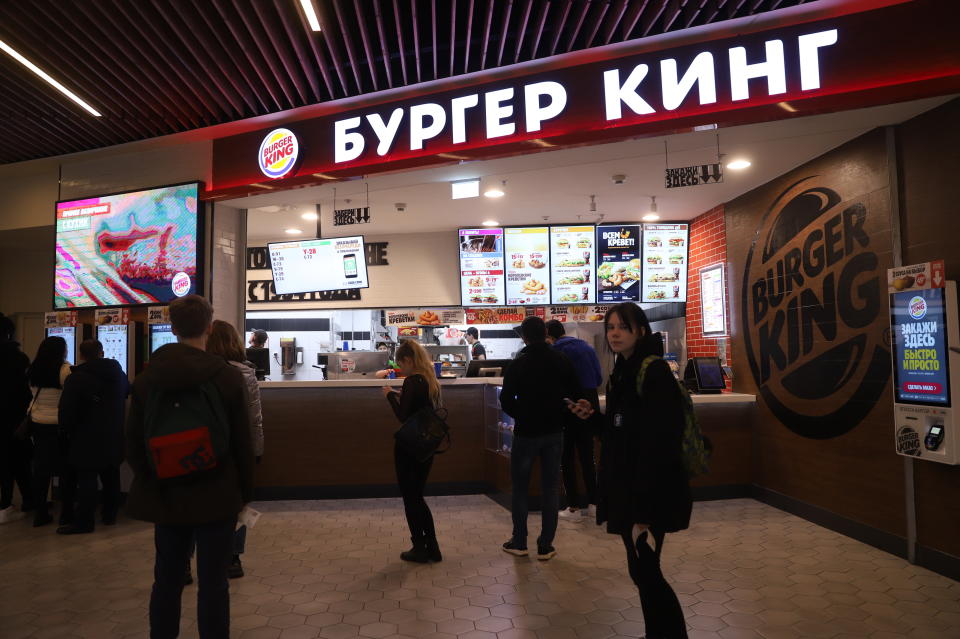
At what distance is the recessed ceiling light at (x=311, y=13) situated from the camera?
3773mm

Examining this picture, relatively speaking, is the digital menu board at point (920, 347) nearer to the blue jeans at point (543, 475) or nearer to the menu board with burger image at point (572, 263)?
the blue jeans at point (543, 475)

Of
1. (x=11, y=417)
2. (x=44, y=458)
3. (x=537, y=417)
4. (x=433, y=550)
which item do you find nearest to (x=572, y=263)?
(x=537, y=417)

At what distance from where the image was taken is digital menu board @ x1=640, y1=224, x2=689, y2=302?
7629mm

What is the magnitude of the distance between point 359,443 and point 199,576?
370 centimetres

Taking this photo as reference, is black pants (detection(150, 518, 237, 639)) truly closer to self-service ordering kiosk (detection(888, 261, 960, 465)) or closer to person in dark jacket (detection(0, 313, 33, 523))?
person in dark jacket (detection(0, 313, 33, 523))

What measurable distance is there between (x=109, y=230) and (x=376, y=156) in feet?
10.6

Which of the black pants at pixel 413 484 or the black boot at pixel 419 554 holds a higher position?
the black pants at pixel 413 484

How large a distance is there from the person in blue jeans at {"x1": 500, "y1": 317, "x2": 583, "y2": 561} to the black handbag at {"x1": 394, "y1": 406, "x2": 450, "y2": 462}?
21.2 inches

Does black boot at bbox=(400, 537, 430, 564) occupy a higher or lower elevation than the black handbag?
lower

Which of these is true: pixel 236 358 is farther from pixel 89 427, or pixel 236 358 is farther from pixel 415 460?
pixel 89 427

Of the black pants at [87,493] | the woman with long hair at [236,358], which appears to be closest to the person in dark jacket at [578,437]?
the woman with long hair at [236,358]

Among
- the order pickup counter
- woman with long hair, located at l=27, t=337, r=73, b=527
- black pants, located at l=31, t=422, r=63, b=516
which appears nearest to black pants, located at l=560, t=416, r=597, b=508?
the order pickup counter

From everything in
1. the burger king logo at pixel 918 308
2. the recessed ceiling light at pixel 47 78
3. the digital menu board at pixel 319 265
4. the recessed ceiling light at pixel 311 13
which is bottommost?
the burger king logo at pixel 918 308

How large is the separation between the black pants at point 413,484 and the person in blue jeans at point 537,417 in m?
0.65
